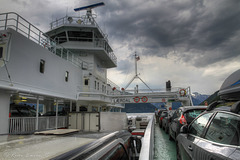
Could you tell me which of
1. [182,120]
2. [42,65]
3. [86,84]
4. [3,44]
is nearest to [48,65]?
[42,65]

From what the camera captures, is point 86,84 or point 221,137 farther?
point 86,84

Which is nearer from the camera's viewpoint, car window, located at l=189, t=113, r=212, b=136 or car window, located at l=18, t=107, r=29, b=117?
car window, located at l=189, t=113, r=212, b=136

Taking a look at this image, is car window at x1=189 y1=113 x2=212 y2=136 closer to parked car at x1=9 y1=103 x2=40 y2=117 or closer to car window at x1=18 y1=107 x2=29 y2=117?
parked car at x1=9 y1=103 x2=40 y2=117

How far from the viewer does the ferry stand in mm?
2312

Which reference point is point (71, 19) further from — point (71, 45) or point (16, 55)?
point (16, 55)

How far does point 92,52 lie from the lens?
21.5 m

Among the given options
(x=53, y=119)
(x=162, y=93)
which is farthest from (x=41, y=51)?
(x=162, y=93)

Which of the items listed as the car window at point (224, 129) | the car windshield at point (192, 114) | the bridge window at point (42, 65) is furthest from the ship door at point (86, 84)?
the car window at point (224, 129)

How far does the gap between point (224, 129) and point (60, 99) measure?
43.7ft

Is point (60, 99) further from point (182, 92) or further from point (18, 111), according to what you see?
point (182, 92)

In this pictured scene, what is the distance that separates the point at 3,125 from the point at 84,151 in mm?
8769

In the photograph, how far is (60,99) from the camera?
1409 cm

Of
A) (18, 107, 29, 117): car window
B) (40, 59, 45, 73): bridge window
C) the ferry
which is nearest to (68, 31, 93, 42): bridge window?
the ferry

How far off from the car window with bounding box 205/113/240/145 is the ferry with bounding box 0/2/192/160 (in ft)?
3.71
